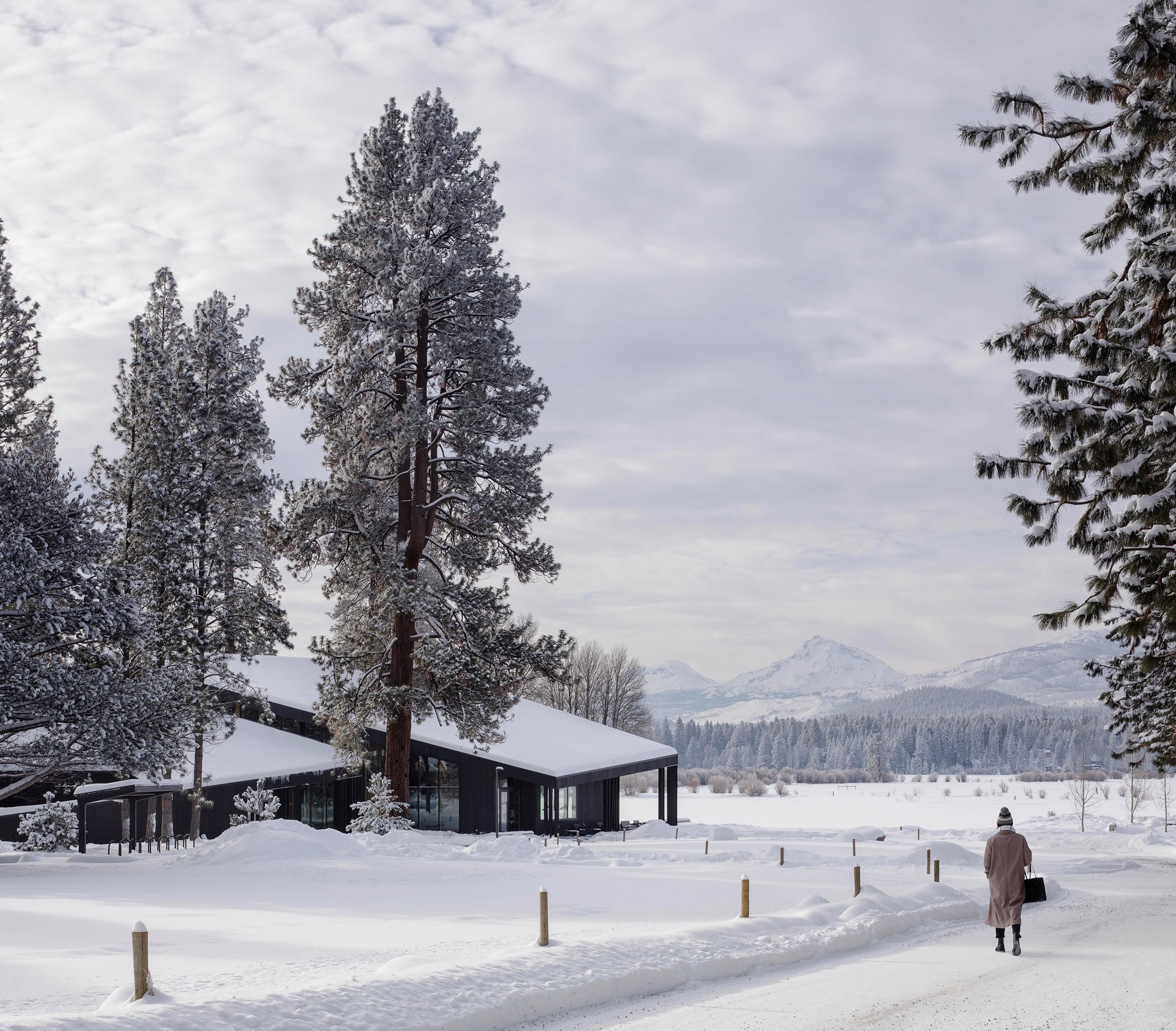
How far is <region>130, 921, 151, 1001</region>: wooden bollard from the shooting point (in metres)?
8.62

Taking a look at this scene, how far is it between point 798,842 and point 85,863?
24.1m

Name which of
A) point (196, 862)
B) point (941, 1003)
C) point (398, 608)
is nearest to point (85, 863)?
point (196, 862)

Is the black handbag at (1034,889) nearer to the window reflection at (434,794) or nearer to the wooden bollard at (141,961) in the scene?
the wooden bollard at (141,961)

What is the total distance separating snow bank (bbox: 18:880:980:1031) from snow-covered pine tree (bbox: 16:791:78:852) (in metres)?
19.3

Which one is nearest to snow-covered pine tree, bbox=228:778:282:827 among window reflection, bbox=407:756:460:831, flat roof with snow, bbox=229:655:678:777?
flat roof with snow, bbox=229:655:678:777

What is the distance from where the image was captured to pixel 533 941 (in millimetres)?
12531

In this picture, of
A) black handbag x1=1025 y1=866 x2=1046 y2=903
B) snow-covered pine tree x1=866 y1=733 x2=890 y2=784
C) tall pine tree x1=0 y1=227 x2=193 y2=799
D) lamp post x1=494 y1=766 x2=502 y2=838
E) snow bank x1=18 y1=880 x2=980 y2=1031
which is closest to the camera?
snow bank x1=18 y1=880 x2=980 y2=1031

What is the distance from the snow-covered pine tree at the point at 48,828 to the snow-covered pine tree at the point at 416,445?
8001 mm

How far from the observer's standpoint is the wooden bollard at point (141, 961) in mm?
8617

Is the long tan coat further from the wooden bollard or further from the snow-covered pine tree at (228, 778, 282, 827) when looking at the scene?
the snow-covered pine tree at (228, 778, 282, 827)

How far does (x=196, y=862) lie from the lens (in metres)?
23.7

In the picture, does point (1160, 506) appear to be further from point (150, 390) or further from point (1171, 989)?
point (150, 390)

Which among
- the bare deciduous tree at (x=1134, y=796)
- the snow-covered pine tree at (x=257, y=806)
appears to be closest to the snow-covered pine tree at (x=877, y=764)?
the bare deciduous tree at (x=1134, y=796)

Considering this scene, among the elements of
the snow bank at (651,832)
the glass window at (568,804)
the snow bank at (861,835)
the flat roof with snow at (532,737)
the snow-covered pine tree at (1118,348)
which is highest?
the snow-covered pine tree at (1118,348)
